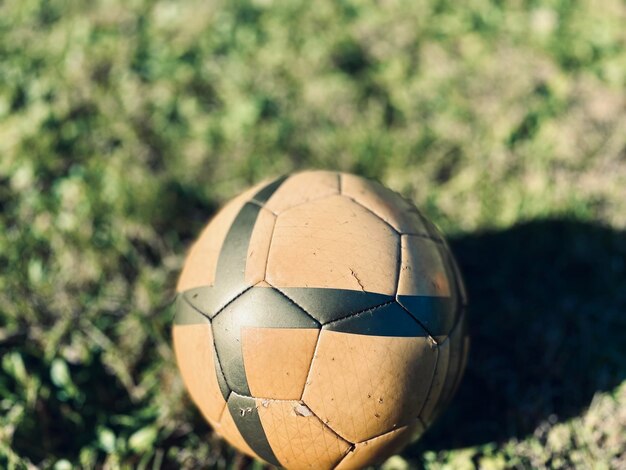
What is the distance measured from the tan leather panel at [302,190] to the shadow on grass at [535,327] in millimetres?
1145

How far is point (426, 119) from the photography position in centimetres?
384

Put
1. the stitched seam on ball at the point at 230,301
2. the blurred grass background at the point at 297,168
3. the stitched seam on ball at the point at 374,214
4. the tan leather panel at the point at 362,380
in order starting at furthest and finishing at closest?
the blurred grass background at the point at 297,168 < the stitched seam on ball at the point at 374,214 < the stitched seam on ball at the point at 230,301 < the tan leather panel at the point at 362,380

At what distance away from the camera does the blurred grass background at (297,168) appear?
2773mm

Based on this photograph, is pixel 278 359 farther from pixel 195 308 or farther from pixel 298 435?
pixel 195 308

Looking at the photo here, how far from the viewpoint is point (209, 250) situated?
237 cm

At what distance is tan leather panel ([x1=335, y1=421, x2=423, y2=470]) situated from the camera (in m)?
2.18

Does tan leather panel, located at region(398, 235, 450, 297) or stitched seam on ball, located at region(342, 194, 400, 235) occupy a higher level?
stitched seam on ball, located at region(342, 194, 400, 235)

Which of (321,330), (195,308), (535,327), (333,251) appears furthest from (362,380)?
(535,327)

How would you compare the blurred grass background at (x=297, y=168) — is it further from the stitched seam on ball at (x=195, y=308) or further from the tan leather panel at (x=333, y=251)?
the tan leather panel at (x=333, y=251)

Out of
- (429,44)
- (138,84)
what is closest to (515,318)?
(429,44)

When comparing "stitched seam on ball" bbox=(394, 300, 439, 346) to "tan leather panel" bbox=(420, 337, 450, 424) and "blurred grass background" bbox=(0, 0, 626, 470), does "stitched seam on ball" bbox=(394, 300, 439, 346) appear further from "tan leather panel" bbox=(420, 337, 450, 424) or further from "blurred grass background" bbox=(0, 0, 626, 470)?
"blurred grass background" bbox=(0, 0, 626, 470)

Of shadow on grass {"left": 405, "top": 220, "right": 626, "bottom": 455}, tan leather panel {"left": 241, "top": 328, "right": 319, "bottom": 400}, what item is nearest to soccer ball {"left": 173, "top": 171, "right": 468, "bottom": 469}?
tan leather panel {"left": 241, "top": 328, "right": 319, "bottom": 400}

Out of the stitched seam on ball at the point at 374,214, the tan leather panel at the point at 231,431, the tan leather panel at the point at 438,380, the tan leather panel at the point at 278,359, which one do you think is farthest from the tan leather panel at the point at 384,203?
the tan leather panel at the point at 231,431

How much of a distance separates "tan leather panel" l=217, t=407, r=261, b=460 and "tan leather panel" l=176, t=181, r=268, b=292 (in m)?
0.49
